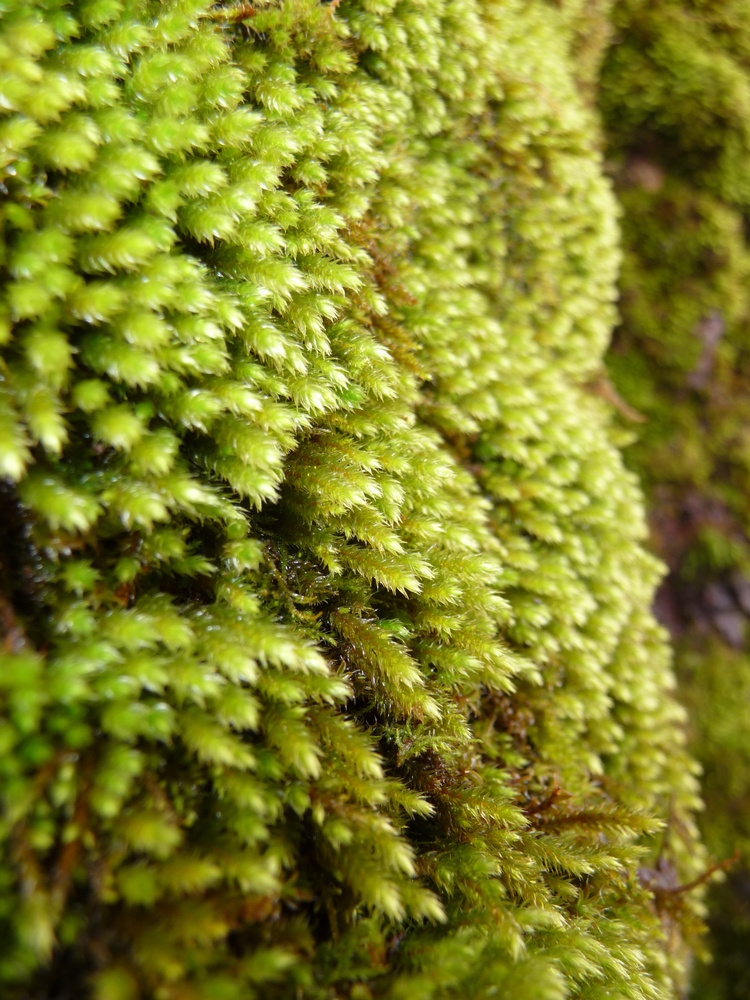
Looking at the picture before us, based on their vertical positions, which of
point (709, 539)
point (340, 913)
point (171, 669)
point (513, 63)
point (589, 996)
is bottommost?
point (709, 539)

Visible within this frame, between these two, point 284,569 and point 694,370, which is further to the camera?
point 694,370

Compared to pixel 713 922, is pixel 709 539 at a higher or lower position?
higher

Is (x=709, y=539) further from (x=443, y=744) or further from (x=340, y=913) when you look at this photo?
(x=340, y=913)

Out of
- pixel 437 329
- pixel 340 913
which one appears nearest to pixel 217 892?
pixel 340 913

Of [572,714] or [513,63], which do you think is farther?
[513,63]
